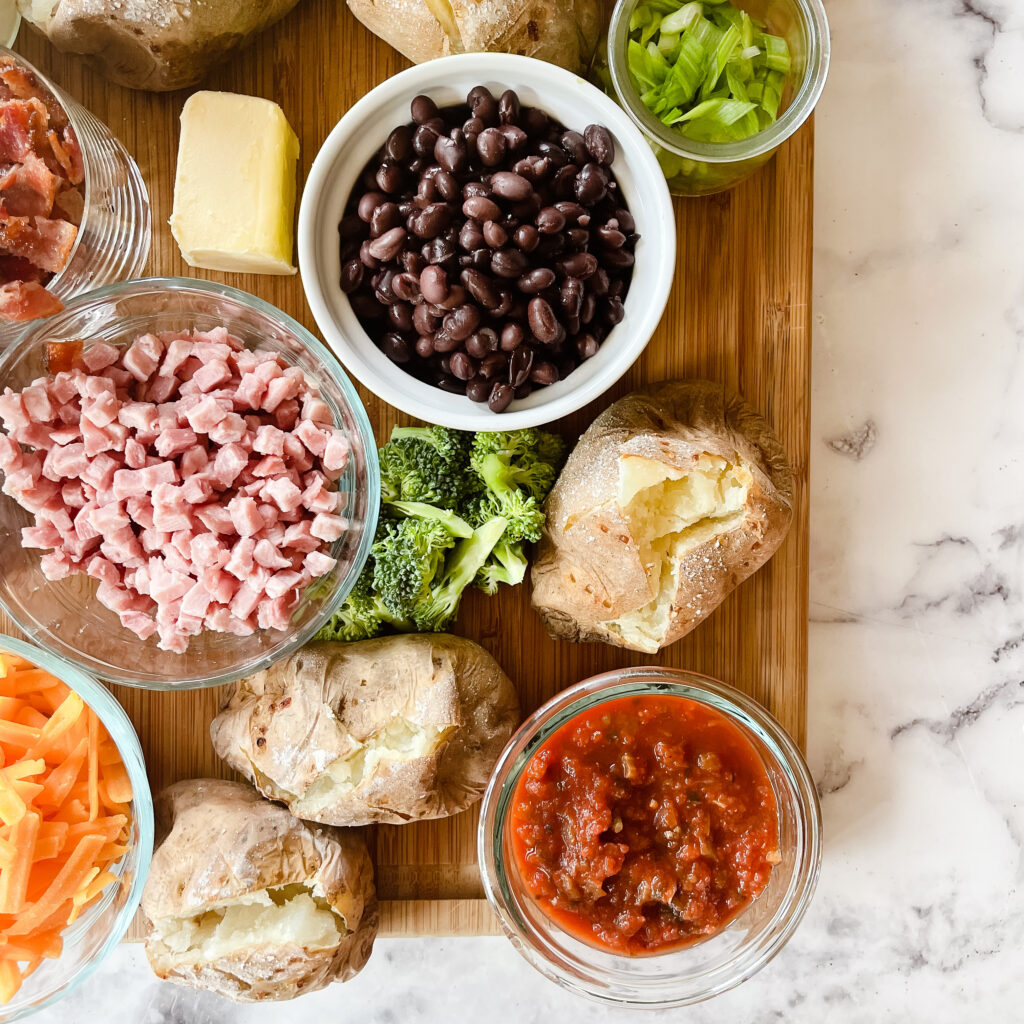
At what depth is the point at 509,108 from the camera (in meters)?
1.81

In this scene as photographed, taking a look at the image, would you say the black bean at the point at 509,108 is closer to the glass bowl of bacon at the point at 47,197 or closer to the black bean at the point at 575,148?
the black bean at the point at 575,148

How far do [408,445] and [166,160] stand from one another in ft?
2.79

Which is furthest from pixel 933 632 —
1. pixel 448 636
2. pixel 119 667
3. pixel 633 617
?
pixel 119 667

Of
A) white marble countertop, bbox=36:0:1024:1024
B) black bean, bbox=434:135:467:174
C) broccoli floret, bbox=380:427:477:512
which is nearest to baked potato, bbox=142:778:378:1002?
white marble countertop, bbox=36:0:1024:1024

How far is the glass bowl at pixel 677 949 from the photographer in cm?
192

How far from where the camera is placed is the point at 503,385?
181cm

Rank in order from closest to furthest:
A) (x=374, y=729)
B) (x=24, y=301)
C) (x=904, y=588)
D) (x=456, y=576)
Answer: (x=24, y=301) → (x=374, y=729) → (x=456, y=576) → (x=904, y=588)

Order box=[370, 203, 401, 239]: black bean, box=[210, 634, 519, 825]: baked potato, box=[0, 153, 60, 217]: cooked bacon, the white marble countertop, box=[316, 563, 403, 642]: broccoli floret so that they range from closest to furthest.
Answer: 1. box=[0, 153, 60, 217]: cooked bacon
2. box=[370, 203, 401, 239]: black bean
3. box=[210, 634, 519, 825]: baked potato
4. box=[316, 563, 403, 642]: broccoli floret
5. the white marble countertop

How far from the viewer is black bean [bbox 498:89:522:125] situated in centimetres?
181

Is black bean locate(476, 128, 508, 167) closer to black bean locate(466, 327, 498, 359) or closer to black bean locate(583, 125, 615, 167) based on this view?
black bean locate(583, 125, 615, 167)

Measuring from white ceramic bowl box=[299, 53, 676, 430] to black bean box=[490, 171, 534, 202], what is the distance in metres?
0.24

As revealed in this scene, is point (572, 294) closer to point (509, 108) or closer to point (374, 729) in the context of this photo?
point (509, 108)

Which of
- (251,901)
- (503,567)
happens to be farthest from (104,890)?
(503,567)

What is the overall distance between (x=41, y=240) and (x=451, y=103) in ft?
2.75
